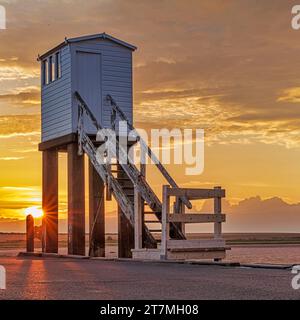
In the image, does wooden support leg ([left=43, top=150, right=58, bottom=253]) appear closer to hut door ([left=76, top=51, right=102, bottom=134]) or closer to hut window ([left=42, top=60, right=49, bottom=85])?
hut window ([left=42, top=60, right=49, bottom=85])

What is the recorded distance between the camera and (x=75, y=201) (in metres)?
27.5

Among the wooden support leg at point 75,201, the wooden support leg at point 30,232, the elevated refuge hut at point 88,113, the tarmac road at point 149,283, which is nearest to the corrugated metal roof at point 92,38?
the elevated refuge hut at point 88,113

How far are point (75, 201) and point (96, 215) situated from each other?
40.5 inches

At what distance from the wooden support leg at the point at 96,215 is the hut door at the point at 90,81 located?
2.08 metres

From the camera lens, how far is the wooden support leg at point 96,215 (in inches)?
1109

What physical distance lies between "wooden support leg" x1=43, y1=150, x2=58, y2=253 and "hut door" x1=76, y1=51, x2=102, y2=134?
3502mm

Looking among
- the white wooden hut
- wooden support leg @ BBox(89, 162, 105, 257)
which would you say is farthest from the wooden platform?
the white wooden hut

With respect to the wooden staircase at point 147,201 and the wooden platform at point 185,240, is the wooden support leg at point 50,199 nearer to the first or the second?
the wooden staircase at point 147,201
